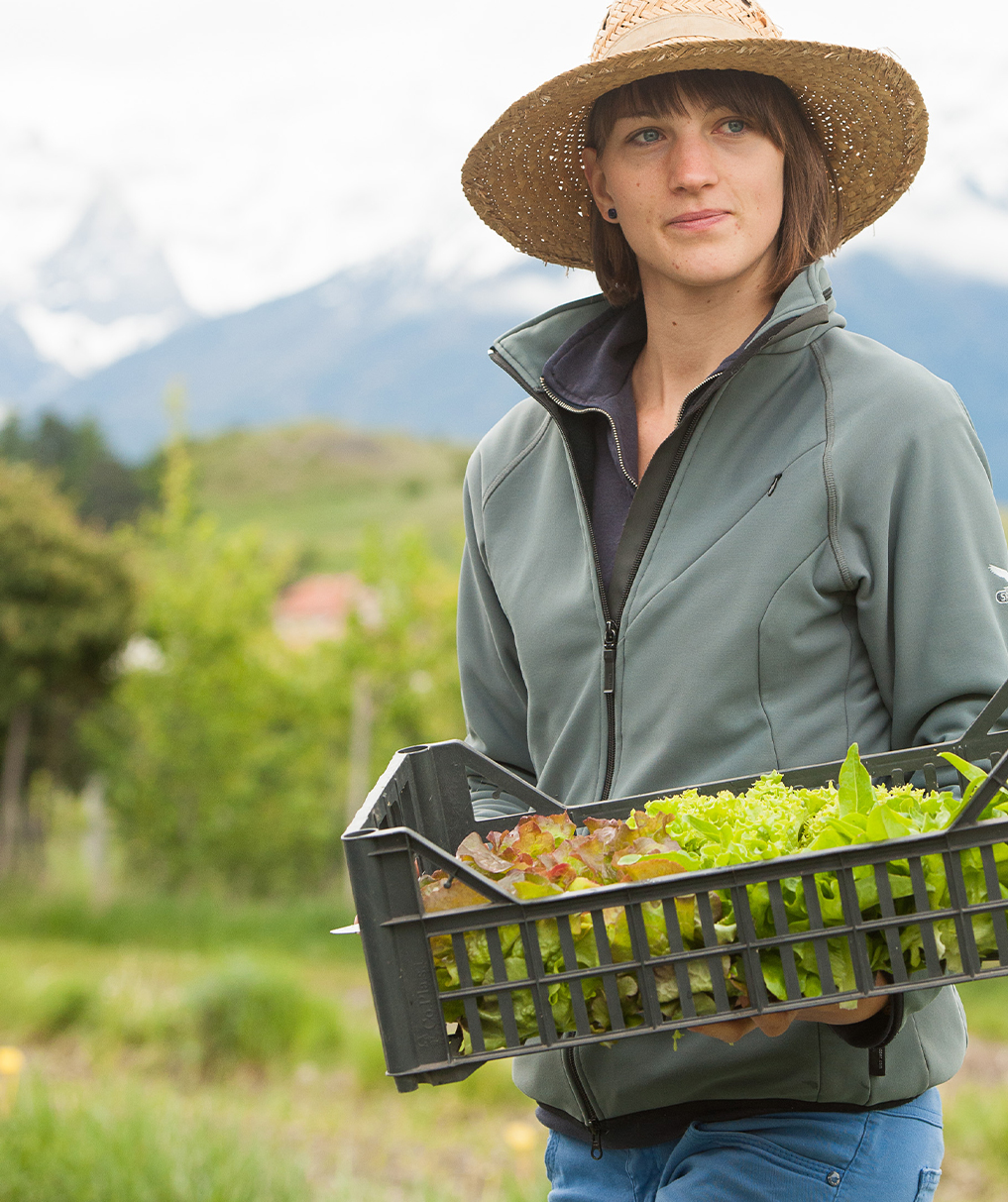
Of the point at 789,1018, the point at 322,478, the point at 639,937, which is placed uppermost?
the point at 322,478

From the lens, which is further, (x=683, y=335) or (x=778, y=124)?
(x=683, y=335)

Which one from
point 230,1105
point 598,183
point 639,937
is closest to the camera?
point 639,937

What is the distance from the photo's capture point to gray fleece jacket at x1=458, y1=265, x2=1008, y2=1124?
1725mm

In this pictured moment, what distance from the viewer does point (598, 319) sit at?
2.33m

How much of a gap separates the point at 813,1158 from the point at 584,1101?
329mm

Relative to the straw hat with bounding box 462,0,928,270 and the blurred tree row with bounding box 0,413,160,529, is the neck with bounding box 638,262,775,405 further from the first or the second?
the blurred tree row with bounding box 0,413,160,529

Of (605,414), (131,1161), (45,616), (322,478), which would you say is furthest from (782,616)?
(322,478)

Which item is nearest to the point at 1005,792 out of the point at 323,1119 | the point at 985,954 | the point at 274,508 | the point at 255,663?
the point at 985,954

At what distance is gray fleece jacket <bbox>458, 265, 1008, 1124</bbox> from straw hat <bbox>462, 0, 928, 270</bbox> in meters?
0.34

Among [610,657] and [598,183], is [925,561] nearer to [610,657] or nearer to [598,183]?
[610,657]

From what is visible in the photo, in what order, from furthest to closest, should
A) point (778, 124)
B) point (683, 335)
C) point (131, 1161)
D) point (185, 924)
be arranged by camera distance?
point (185, 924) < point (131, 1161) < point (683, 335) < point (778, 124)

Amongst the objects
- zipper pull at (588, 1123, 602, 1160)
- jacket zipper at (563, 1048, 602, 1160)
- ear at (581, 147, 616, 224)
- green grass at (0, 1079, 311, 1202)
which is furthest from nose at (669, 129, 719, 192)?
green grass at (0, 1079, 311, 1202)

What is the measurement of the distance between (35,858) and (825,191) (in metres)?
13.3

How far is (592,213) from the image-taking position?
96.0 inches
